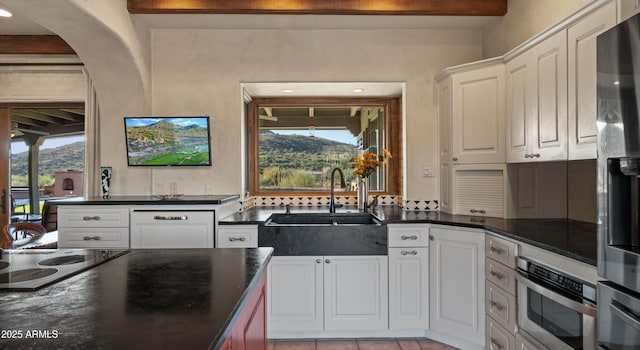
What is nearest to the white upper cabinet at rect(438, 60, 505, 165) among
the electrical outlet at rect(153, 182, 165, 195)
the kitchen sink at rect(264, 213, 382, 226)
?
the kitchen sink at rect(264, 213, 382, 226)

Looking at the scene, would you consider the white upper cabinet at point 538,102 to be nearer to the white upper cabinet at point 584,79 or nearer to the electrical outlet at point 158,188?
the white upper cabinet at point 584,79

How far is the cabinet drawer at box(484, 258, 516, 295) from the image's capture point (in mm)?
2139

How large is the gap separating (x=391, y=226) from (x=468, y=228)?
1.77ft

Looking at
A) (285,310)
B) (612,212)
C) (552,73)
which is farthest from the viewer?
(285,310)

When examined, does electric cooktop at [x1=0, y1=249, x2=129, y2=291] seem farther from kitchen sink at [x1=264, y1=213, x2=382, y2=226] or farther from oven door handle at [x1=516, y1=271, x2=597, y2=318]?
oven door handle at [x1=516, y1=271, x2=597, y2=318]

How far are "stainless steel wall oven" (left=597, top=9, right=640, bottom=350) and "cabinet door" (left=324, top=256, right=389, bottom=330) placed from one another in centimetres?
156

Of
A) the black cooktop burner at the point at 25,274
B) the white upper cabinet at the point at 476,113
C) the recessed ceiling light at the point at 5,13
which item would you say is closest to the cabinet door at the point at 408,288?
the white upper cabinet at the point at 476,113

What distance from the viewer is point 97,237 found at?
9.46ft

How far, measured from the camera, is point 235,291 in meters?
1.07

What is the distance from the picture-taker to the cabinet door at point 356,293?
278 centimetres

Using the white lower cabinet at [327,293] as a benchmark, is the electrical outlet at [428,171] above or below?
above

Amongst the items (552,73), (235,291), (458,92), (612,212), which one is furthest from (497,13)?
(235,291)

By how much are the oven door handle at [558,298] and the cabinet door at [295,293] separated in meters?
1.34

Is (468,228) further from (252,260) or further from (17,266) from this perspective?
(17,266)
